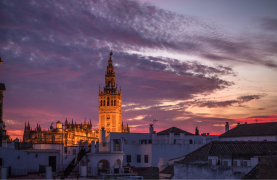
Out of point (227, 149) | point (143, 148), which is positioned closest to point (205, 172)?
point (227, 149)

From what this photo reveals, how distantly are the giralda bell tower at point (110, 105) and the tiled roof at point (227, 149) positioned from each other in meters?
100

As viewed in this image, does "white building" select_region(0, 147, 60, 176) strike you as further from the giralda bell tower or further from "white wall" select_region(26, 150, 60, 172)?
the giralda bell tower

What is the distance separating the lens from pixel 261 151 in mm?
38562

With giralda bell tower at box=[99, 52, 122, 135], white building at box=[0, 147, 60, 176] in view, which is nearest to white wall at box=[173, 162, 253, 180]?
white building at box=[0, 147, 60, 176]

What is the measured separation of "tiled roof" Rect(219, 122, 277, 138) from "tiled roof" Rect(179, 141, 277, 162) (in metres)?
21.8

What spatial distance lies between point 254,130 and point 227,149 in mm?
28234

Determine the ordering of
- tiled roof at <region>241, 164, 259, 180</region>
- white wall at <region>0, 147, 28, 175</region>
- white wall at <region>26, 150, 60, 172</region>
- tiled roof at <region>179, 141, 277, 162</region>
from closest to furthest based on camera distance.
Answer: tiled roof at <region>241, 164, 259, 180</region>, tiled roof at <region>179, 141, 277, 162</region>, white wall at <region>0, 147, 28, 175</region>, white wall at <region>26, 150, 60, 172</region>

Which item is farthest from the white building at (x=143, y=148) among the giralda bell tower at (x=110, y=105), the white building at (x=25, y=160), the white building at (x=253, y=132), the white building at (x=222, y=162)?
the giralda bell tower at (x=110, y=105)

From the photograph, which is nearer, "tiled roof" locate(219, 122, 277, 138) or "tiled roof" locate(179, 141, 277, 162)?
"tiled roof" locate(179, 141, 277, 162)

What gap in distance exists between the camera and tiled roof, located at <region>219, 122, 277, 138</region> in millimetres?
61441

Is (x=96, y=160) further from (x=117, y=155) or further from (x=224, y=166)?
(x=224, y=166)

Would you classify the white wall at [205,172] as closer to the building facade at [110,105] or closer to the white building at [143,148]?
the white building at [143,148]

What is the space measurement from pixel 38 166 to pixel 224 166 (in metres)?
21.3

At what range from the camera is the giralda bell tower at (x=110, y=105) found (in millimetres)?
138750
